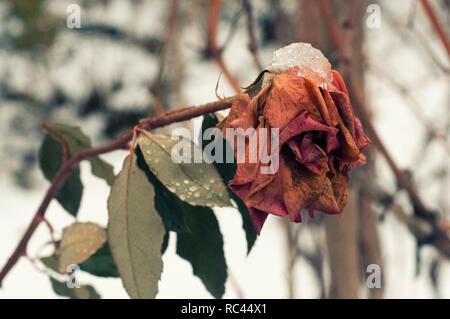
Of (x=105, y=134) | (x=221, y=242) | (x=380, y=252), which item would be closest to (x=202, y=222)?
(x=221, y=242)

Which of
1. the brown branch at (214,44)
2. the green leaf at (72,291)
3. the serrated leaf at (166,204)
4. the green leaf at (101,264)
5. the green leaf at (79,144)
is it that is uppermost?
the brown branch at (214,44)

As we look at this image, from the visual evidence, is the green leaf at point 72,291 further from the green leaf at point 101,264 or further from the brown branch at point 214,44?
the brown branch at point 214,44

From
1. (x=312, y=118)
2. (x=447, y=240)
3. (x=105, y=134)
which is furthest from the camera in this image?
(x=105, y=134)

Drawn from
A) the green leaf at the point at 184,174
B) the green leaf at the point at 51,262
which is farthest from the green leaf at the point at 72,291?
the green leaf at the point at 184,174

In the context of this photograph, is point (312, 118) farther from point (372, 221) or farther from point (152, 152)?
point (372, 221)

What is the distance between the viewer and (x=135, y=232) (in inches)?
7.0

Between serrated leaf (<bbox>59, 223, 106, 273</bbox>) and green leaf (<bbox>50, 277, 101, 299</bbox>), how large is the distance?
0.08 ft

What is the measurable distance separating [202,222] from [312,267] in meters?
0.33

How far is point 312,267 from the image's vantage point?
504mm

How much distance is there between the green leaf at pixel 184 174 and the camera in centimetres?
16

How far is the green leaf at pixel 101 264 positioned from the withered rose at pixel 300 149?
13 centimetres

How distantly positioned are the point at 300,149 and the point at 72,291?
0.18 metres

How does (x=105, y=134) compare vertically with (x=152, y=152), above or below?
above

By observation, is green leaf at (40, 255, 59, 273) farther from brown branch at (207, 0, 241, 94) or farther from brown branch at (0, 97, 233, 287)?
brown branch at (207, 0, 241, 94)
